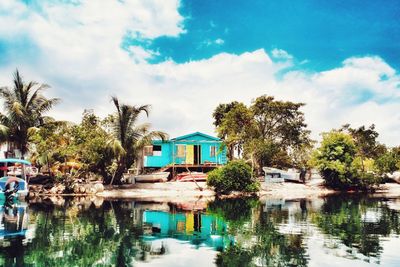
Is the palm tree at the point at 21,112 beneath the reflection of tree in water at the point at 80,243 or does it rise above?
above

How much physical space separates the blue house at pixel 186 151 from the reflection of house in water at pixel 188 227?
21245 mm

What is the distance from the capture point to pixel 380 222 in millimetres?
16922

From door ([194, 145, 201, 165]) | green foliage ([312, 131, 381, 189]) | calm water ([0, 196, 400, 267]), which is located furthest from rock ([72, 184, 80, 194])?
green foliage ([312, 131, 381, 189])

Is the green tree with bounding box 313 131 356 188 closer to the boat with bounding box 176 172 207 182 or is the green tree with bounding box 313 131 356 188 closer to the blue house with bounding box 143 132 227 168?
the blue house with bounding box 143 132 227 168

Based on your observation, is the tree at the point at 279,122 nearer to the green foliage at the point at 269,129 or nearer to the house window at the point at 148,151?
the green foliage at the point at 269,129

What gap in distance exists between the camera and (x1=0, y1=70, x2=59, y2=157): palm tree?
3412 cm

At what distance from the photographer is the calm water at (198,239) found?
9.92m

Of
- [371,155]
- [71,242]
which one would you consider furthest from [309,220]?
[371,155]

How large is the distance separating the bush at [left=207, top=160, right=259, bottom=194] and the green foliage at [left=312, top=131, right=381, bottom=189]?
33.9 feet

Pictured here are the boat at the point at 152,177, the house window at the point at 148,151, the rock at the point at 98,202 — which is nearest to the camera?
the rock at the point at 98,202

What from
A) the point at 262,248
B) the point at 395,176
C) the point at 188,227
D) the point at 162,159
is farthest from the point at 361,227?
the point at 395,176

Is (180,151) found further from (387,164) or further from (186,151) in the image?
(387,164)

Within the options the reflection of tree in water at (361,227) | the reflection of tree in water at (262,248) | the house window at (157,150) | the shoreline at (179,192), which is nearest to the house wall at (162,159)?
the house window at (157,150)

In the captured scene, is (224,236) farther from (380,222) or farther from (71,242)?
(380,222)
